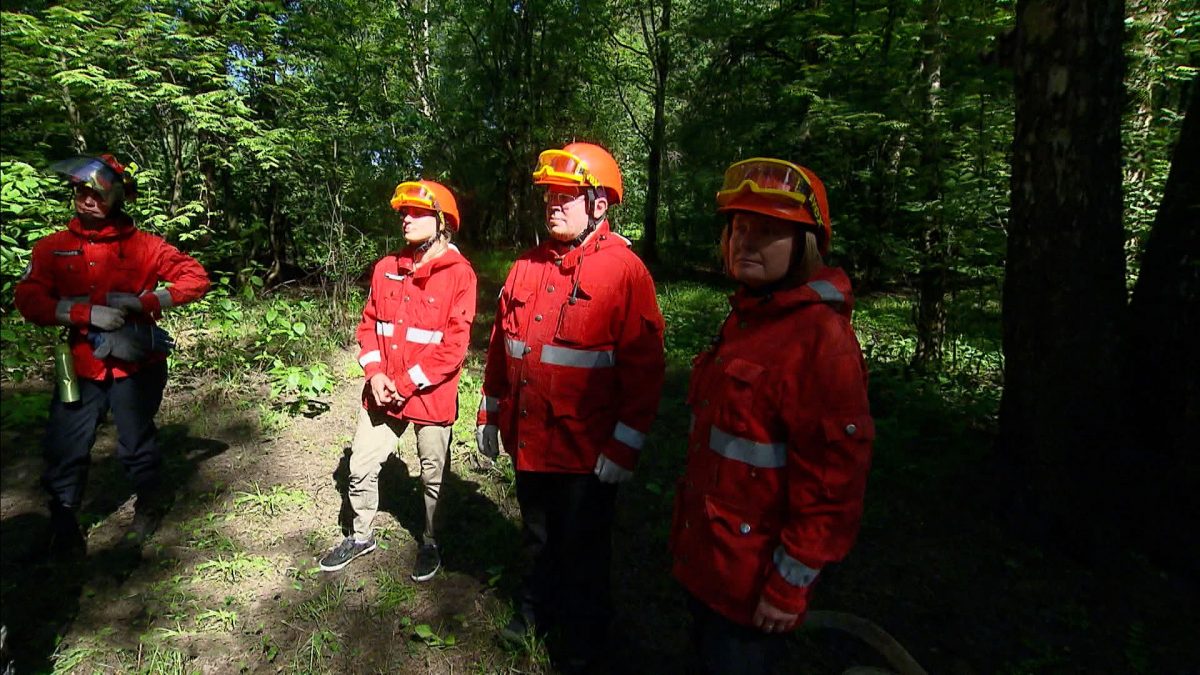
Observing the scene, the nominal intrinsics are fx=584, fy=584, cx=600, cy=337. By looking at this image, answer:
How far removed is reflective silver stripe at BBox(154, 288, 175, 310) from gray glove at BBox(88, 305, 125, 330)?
197 millimetres

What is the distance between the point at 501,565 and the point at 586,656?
A: 1.02 meters

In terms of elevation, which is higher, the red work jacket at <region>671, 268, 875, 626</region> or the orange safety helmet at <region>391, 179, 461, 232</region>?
the orange safety helmet at <region>391, 179, 461, 232</region>

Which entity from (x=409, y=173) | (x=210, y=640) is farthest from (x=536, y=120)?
(x=210, y=640)

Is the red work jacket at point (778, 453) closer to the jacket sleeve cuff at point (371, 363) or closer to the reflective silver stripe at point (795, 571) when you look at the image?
the reflective silver stripe at point (795, 571)

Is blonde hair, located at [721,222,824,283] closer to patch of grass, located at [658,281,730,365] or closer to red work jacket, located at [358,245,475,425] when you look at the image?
red work jacket, located at [358,245,475,425]

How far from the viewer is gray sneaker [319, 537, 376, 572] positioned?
343 centimetres

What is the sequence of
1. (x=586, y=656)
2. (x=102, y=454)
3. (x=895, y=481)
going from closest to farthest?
(x=586, y=656), (x=895, y=481), (x=102, y=454)

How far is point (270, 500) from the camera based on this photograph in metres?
4.18

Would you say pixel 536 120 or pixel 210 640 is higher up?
pixel 536 120

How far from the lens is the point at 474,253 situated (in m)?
15.9

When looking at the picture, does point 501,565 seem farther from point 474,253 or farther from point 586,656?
point 474,253

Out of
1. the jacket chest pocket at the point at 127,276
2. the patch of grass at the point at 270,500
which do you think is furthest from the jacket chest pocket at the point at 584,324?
the patch of grass at the point at 270,500

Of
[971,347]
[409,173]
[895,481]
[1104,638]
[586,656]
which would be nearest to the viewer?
[586,656]

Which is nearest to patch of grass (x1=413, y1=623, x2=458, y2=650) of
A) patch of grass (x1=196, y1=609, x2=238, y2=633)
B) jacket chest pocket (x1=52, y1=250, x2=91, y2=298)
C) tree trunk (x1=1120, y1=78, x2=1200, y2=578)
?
patch of grass (x1=196, y1=609, x2=238, y2=633)
